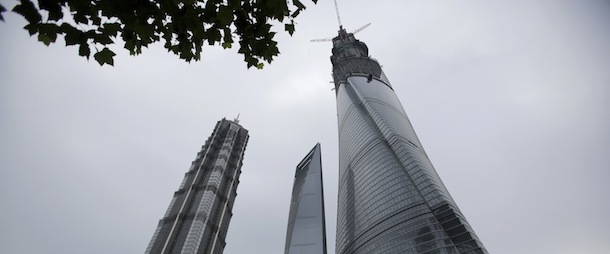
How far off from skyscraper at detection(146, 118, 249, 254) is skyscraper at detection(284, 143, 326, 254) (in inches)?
3024

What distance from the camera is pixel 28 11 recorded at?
3.90 meters

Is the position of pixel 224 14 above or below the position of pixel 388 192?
below

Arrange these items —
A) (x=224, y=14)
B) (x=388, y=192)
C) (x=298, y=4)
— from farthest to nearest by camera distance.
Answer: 1. (x=388, y=192)
2. (x=298, y=4)
3. (x=224, y=14)

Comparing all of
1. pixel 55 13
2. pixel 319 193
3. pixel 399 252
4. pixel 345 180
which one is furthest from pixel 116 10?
pixel 345 180

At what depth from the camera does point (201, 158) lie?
531 ft

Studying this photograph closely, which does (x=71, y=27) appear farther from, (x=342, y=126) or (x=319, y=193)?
(x=342, y=126)

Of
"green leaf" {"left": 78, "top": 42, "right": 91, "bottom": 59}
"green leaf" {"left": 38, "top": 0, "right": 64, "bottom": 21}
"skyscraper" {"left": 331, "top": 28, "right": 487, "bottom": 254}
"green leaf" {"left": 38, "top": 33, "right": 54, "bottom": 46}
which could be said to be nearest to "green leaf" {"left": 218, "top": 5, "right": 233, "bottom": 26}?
"green leaf" {"left": 78, "top": 42, "right": 91, "bottom": 59}

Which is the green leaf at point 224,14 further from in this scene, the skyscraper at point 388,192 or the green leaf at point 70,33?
the skyscraper at point 388,192

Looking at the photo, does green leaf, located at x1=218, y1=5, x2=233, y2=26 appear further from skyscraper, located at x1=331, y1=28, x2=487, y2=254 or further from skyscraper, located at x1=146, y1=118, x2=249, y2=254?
skyscraper, located at x1=146, y1=118, x2=249, y2=254

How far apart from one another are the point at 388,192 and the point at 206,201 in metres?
88.1

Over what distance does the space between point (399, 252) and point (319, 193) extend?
27645 mm

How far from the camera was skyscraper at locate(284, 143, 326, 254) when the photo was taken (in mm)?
54688

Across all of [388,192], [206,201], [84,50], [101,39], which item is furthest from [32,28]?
[206,201]

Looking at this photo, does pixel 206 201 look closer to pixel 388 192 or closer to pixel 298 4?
pixel 388 192
